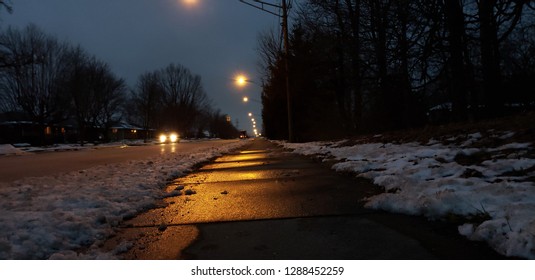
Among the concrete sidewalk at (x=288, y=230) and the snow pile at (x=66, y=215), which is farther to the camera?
the snow pile at (x=66, y=215)

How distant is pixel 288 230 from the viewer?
13.5ft

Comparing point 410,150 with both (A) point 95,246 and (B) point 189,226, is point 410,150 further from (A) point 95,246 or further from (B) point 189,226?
(A) point 95,246

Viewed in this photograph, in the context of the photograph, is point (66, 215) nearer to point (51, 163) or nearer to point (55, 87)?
point (51, 163)

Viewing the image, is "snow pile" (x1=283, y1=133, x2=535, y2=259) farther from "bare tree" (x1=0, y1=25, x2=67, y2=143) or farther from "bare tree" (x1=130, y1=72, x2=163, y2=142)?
"bare tree" (x1=130, y1=72, x2=163, y2=142)

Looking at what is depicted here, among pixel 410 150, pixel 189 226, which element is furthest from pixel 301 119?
pixel 189 226

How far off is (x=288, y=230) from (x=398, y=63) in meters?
14.9

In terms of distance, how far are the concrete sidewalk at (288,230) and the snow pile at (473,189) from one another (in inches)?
6.8

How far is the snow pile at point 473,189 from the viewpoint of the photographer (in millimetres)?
3260

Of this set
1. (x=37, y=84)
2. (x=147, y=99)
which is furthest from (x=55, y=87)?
(x=147, y=99)

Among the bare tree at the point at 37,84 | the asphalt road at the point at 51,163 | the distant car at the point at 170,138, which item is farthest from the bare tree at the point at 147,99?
the asphalt road at the point at 51,163

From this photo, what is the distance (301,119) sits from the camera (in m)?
34.2

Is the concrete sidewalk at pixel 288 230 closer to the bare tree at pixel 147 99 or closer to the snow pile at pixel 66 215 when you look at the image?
the snow pile at pixel 66 215

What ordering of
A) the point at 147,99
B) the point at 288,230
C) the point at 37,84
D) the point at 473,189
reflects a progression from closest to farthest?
1. the point at 288,230
2. the point at 473,189
3. the point at 37,84
4. the point at 147,99

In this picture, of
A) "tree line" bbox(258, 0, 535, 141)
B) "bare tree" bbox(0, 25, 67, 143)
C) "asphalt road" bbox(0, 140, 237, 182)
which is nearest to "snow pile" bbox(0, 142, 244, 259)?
"asphalt road" bbox(0, 140, 237, 182)
